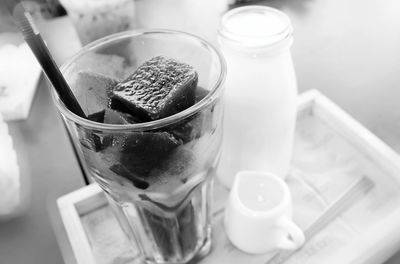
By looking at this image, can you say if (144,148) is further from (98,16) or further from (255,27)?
(98,16)

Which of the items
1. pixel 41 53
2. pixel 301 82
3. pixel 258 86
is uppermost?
pixel 41 53

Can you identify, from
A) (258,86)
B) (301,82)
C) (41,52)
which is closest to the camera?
(41,52)

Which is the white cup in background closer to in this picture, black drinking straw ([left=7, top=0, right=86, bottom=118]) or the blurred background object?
black drinking straw ([left=7, top=0, right=86, bottom=118])

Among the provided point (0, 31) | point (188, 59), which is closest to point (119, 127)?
point (188, 59)

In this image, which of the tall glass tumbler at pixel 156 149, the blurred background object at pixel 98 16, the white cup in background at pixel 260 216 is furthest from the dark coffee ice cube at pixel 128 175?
the blurred background object at pixel 98 16

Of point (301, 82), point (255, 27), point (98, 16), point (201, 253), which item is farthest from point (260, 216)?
point (98, 16)

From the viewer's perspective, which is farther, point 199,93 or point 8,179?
point 8,179
